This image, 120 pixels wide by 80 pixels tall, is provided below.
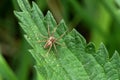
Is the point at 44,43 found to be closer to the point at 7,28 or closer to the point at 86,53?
the point at 86,53

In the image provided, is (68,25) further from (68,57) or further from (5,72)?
(68,57)

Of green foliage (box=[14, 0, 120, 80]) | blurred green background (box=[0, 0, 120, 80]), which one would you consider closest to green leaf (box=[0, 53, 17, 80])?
blurred green background (box=[0, 0, 120, 80])

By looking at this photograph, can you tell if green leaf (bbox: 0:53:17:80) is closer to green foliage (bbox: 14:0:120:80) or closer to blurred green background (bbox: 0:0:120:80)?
blurred green background (bbox: 0:0:120:80)

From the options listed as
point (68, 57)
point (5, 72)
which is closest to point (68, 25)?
point (5, 72)

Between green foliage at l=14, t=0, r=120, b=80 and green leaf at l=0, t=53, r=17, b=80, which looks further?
green leaf at l=0, t=53, r=17, b=80

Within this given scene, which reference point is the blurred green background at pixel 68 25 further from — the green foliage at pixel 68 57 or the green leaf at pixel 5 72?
the green foliage at pixel 68 57
